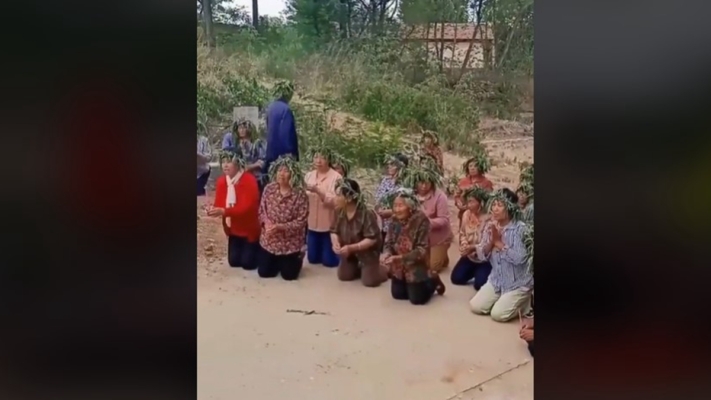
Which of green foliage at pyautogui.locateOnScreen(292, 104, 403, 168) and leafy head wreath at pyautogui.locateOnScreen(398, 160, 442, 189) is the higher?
green foliage at pyautogui.locateOnScreen(292, 104, 403, 168)

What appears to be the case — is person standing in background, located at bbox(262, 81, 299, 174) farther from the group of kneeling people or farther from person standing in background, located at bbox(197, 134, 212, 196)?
person standing in background, located at bbox(197, 134, 212, 196)

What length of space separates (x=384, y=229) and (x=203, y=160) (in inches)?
21.2

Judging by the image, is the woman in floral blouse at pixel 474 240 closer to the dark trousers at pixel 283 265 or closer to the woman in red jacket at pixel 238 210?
the dark trousers at pixel 283 265

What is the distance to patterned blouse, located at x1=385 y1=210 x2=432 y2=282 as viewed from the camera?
1743 millimetres

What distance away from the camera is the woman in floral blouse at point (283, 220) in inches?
70.1

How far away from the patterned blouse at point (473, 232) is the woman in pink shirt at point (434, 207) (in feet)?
0.12

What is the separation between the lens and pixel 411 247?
69.1 inches

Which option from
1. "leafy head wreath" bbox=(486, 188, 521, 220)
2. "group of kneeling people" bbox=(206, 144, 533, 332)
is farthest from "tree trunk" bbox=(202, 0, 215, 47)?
"leafy head wreath" bbox=(486, 188, 521, 220)
